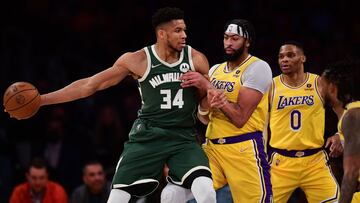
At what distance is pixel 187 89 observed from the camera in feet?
21.0

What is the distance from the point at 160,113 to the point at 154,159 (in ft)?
1.19

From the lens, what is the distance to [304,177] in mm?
7344

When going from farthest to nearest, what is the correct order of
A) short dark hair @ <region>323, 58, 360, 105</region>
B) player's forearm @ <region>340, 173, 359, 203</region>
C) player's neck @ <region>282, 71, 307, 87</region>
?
player's neck @ <region>282, 71, 307, 87</region> → short dark hair @ <region>323, 58, 360, 105</region> → player's forearm @ <region>340, 173, 359, 203</region>

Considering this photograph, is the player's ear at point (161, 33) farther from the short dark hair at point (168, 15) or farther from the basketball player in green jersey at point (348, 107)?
the basketball player in green jersey at point (348, 107)

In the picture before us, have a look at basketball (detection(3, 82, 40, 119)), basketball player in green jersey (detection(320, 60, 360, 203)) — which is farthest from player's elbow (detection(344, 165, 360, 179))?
basketball (detection(3, 82, 40, 119))

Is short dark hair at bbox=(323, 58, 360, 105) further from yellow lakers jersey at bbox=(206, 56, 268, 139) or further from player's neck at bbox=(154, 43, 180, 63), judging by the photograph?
player's neck at bbox=(154, 43, 180, 63)

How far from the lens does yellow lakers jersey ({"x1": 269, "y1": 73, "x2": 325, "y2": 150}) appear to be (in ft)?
24.3

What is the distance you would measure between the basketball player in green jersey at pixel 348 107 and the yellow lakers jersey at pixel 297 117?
149 centimetres

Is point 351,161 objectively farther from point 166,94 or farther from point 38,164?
point 38,164

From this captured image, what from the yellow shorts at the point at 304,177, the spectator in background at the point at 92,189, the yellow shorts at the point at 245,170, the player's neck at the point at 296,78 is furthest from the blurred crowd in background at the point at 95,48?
the yellow shorts at the point at 245,170

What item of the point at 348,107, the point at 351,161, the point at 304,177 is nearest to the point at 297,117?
the point at 304,177

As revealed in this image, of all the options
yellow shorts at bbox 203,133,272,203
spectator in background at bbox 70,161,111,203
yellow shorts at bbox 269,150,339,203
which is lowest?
spectator in background at bbox 70,161,111,203

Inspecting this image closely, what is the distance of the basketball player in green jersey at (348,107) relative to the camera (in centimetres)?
532

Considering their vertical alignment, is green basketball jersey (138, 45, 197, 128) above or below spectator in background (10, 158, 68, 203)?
above
